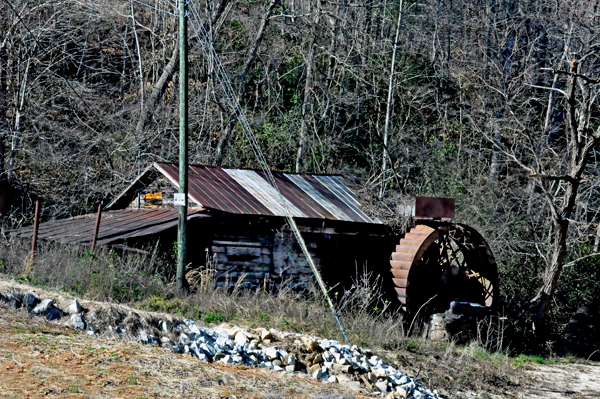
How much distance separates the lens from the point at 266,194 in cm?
1670

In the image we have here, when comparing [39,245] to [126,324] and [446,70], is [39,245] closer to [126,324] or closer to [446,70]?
[126,324]

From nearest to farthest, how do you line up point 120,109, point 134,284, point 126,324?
point 126,324 < point 134,284 < point 120,109

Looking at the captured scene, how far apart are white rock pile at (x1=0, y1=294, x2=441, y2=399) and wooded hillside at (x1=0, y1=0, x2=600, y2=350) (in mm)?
7973

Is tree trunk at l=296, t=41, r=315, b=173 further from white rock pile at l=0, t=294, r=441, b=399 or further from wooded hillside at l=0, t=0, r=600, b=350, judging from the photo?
white rock pile at l=0, t=294, r=441, b=399

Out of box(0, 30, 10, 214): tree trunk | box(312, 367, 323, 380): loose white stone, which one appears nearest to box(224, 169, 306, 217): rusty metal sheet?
box(312, 367, 323, 380): loose white stone

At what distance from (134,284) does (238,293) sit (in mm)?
2630

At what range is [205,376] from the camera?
347 inches

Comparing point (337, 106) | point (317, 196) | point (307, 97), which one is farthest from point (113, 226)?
point (337, 106)

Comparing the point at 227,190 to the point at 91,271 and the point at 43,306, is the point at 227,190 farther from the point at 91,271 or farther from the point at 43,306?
the point at 43,306

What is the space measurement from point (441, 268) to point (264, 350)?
396 inches

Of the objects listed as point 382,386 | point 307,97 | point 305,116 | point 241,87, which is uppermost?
point 241,87

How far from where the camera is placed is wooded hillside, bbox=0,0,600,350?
2100cm

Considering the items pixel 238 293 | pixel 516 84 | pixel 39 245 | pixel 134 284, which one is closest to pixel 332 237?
pixel 238 293

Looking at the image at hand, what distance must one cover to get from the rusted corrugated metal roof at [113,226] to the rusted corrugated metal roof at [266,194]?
0.77 m
